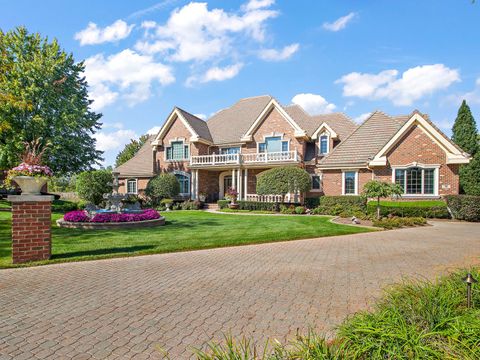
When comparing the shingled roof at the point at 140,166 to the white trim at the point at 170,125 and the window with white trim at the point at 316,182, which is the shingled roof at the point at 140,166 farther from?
the window with white trim at the point at 316,182

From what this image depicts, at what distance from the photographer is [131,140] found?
56.1 meters

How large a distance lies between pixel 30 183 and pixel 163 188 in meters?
20.6

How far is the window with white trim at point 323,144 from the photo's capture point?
26.9 metres

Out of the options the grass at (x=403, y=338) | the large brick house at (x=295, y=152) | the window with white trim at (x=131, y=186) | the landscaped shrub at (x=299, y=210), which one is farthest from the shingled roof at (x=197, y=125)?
the grass at (x=403, y=338)

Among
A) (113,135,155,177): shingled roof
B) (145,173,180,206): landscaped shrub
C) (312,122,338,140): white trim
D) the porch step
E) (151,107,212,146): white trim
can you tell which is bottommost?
the porch step

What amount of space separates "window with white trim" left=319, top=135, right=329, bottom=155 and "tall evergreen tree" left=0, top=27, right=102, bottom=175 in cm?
2267

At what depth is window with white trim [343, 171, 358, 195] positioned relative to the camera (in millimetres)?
22781

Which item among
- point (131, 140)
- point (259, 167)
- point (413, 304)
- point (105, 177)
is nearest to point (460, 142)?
point (259, 167)

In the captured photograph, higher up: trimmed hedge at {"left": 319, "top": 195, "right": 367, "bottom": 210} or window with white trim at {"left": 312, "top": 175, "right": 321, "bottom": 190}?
window with white trim at {"left": 312, "top": 175, "right": 321, "bottom": 190}

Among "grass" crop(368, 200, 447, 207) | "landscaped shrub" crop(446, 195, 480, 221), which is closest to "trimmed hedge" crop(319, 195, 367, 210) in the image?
"grass" crop(368, 200, 447, 207)

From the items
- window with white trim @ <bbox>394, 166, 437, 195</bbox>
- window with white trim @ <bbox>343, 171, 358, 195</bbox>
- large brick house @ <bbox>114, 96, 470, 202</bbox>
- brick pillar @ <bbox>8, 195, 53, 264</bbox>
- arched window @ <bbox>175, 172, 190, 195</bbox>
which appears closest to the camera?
brick pillar @ <bbox>8, 195, 53, 264</bbox>

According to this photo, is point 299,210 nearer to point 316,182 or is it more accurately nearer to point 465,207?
point 316,182

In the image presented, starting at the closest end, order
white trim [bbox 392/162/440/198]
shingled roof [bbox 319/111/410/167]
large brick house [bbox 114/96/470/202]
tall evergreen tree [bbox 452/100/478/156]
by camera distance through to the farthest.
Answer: white trim [bbox 392/162/440/198] → large brick house [bbox 114/96/470/202] → shingled roof [bbox 319/111/410/167] → tall evergreen tree [bbox 452/100/478/156]

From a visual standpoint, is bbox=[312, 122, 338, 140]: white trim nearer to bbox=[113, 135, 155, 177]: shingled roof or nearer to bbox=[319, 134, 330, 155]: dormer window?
bbox=[319, 134, 330, 155]: dormer window
